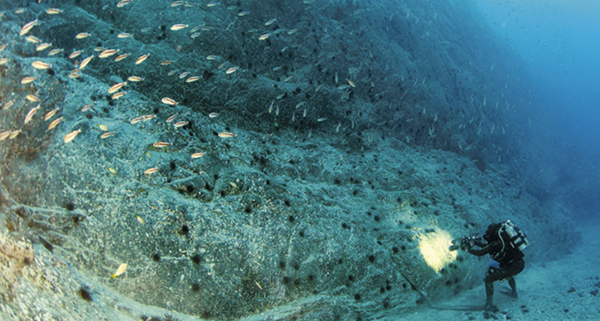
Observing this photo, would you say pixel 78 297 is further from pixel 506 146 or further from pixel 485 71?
pixel 485 71

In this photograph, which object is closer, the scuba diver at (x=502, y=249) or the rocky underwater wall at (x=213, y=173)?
the rocky underwater wall at (x=213, y=173)

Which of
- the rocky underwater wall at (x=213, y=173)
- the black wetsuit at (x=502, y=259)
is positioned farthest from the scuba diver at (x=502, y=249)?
the rocky underwater wall at (x=213, y=173)

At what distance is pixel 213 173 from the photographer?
6293mm

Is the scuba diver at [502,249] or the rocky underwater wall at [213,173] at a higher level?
the scuba diver at [502,249]

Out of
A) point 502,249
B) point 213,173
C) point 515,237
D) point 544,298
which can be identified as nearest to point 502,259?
point 502,249

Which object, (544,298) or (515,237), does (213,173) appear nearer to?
(515,237)

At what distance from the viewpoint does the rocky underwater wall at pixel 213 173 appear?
209 inches

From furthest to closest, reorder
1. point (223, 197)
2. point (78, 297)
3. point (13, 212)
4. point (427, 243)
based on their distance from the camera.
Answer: point (427, 243) → point (223, 197) → point (13, 212) → point (78, 297)

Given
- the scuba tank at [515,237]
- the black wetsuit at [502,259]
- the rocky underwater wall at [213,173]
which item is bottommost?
the rocky underwater wall at [213,173]

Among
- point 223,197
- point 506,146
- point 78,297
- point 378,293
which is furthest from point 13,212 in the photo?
point 506,146

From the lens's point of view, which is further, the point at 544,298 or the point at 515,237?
the point at 544,298

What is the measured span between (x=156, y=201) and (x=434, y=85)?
44.2 feet

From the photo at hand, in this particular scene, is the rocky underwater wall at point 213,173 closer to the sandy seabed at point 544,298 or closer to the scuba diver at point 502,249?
the sandy seabed at point 544,298

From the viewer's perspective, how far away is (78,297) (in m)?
4.97
